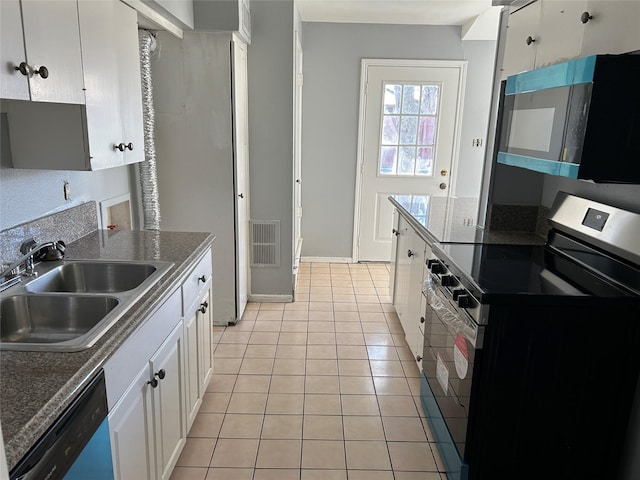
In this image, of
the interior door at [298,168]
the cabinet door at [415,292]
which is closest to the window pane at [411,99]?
the interior door at [298,168]

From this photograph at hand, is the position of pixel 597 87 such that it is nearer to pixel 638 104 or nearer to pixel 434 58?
pixel 638 104

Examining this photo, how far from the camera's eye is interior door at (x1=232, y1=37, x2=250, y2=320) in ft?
10.7

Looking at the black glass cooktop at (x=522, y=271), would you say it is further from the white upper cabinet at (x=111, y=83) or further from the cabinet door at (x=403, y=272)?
the white upper cabinet at (x=111, y=83)

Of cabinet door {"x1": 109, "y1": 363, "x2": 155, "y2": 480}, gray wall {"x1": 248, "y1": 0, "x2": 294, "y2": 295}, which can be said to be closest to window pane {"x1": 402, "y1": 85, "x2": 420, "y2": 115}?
gray wall {"x1": 248, "y1": 0, "x2": 294, "y2": 295}

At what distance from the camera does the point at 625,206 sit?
187cm

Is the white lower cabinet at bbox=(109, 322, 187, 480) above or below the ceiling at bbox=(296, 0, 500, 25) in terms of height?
below

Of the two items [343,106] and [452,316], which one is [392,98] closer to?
[343,106]

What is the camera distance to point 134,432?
1498mm

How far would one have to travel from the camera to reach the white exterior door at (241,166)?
129 inches

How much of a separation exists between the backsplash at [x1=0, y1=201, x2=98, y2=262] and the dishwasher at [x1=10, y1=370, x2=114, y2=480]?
0.87 metres

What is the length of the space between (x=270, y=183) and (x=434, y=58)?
2289mm

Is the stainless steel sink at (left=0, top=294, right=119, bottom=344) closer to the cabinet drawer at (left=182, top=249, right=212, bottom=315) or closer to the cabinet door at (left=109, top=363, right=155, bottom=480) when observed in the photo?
the cabinet door at (left=109, top=363, right=155, bottom=480)

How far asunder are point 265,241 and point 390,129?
198 centimetres

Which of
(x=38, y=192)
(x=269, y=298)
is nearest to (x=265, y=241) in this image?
(x=269, y=298)
